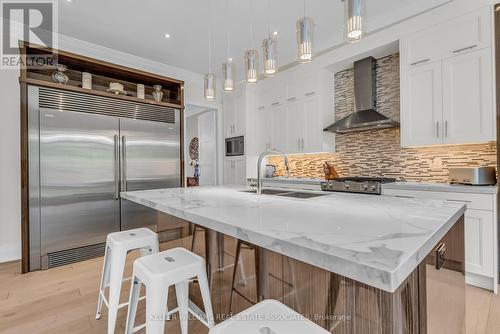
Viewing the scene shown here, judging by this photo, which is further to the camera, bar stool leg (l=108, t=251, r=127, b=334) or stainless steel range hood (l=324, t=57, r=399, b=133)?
stainless steel range hood (l=324, t=57, r=399, b=133)

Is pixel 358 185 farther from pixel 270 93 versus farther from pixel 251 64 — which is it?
pixel 270 93

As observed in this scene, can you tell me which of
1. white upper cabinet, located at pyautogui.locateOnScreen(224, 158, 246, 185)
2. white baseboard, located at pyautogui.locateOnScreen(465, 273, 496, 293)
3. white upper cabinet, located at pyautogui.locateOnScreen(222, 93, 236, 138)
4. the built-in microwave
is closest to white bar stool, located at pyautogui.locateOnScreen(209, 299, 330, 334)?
white baseboard, located at pyautogui.locateOnScreen(465, 273, 496, 293)

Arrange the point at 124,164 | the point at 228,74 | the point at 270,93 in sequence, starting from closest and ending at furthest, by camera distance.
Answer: the point at 228,74, the point at 124,164, the point at 270,93

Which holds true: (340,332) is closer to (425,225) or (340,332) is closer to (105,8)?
(425,225)

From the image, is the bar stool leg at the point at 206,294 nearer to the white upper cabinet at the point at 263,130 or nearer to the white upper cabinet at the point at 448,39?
the white upper cabinet at the point at 448,39

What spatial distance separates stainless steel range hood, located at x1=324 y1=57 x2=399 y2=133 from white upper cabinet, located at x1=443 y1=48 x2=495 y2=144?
28.4 inches

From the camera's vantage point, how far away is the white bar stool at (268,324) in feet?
2.48

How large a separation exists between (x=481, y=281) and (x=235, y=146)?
148 inches

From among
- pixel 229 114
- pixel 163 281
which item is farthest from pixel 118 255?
pixel 229 114

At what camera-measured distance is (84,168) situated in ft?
9.66

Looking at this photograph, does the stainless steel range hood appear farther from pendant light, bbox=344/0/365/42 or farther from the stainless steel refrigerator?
the stainless steel refrigerator

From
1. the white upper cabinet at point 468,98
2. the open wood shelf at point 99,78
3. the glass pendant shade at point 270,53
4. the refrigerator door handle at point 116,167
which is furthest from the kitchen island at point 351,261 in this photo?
the open wood shelf at point 99,78

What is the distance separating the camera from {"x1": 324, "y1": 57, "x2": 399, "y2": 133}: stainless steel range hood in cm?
320

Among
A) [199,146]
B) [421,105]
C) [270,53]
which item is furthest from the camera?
[199,146]
